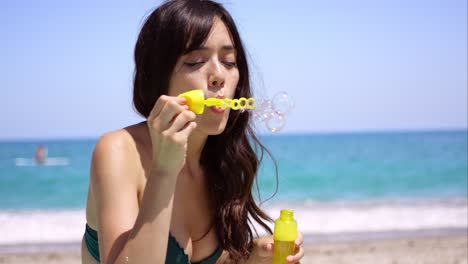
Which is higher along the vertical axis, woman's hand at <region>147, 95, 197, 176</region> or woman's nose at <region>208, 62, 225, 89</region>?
woman's nose at <region>208, 62, 225, 89</region>

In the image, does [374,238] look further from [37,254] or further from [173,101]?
[173,101]

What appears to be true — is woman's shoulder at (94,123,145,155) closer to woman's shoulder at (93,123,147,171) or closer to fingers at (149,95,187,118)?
woman's shoulder at (93,123,147,171)

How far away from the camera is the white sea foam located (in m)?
9.42

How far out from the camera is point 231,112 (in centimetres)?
281

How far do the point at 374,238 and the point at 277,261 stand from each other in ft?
19.9

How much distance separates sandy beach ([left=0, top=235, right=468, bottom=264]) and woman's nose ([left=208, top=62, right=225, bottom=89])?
4396 mm

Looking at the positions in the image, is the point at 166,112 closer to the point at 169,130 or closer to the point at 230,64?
the point at 169,130

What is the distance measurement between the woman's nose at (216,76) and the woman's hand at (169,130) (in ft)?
1.31

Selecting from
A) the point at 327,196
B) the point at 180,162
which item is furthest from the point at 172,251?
the point at 327,196

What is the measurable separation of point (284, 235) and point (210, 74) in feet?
2.17

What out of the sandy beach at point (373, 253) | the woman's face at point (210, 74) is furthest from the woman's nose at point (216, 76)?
the sandy beach at point (373, 253)

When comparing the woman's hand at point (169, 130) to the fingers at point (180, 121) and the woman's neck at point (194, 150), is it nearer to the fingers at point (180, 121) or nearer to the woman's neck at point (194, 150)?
the fingers at point (180, 121)

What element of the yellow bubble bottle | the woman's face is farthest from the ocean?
the woman's face

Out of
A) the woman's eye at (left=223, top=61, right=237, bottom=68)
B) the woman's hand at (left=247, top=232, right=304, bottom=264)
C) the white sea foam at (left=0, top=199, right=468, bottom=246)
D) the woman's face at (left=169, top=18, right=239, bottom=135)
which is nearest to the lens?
the woman's face at (left=169, top=18, right=239, bottom=135)
